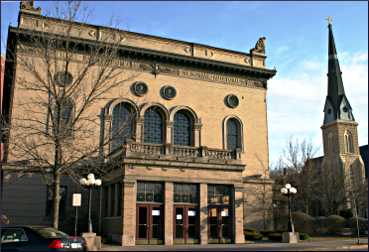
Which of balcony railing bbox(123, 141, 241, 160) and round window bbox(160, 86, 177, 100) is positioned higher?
round window bbox(160, 86, 177, 100)

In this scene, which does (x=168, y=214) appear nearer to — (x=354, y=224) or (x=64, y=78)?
(x=64, y=78)

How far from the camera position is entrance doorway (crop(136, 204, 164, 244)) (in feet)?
84.8

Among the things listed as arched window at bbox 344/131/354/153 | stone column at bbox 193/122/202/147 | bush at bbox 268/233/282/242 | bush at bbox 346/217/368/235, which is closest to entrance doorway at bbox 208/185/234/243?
bush at bbox 268/233/282/242

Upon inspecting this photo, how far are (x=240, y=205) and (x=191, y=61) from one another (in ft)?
47.1

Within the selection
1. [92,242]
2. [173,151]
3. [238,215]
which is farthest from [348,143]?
[92,242]

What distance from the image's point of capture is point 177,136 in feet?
117

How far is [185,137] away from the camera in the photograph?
36031mm

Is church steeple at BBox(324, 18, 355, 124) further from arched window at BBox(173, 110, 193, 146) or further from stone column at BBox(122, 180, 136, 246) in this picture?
stone column at BBox(122, 180, 136, 246)

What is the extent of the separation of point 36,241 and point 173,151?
16044 mm

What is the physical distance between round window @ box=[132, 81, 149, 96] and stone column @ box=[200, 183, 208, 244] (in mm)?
10534

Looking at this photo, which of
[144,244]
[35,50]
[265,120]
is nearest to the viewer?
[35,50]

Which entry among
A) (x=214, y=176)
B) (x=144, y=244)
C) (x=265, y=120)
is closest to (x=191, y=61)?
(x=265, y=120)

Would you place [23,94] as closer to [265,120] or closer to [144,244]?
[144,244]

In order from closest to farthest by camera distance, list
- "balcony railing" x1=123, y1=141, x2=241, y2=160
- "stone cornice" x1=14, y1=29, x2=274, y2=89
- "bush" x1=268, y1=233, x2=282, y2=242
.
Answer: "balcony railing" x1=123, y1=141, x2=241, y2=160, "bush" x1=268, y1=233, x2=282, y2=242, "stone cornice" x1=14, y1=29, x2=274, y2=89
